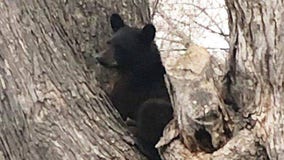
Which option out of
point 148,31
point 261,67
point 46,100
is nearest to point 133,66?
point 148,31

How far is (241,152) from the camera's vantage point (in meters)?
3.28

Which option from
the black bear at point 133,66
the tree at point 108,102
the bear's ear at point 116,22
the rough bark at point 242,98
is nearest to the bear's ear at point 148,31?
the black bear at point 133,66

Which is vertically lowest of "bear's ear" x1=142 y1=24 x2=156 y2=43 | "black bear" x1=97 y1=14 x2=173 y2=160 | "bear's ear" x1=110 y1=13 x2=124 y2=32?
"black bear" x1=97 y1=14 x2=173 y2=160

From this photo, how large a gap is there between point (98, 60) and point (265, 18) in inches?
59.8

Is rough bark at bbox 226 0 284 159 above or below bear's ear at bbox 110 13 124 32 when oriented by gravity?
below

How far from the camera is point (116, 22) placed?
4.68 meters

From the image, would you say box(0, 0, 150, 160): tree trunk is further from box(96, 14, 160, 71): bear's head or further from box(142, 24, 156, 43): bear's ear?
box(142, 24, 156, 43): bear's ear

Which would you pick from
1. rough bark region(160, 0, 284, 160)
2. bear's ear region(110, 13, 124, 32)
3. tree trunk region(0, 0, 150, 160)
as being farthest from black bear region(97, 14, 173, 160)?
rough bark region(160, 0, 284, 160)

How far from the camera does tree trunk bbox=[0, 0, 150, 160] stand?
3592mm

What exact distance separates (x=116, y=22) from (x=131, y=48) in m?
0.51

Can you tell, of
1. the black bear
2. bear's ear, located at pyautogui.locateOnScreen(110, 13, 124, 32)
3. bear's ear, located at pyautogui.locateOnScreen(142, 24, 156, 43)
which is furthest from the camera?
bear's ear, located at pyautogui.locateOnScreen(142, 24, 156, 43)

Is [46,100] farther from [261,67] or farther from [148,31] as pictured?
[148,31]

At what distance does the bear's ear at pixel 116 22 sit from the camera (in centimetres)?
459

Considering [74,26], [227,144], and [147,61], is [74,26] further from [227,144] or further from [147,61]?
[227,144]
